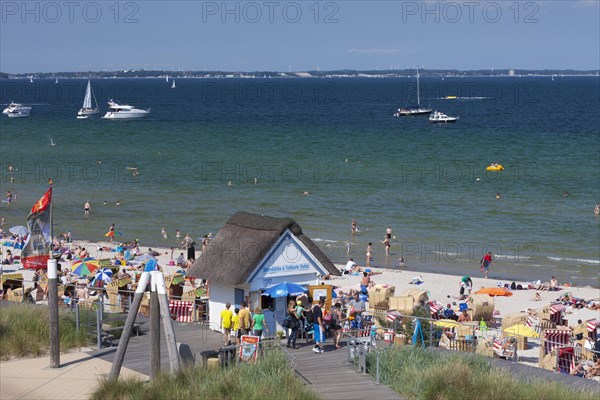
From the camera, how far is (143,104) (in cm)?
16800

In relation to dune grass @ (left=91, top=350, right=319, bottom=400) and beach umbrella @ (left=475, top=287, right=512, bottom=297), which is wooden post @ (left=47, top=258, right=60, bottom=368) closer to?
dune grass @ (left=91, top=350, right=319, bottom=400)

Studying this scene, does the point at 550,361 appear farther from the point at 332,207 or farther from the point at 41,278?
the point at 332,207

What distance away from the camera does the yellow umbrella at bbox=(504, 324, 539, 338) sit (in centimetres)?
2291

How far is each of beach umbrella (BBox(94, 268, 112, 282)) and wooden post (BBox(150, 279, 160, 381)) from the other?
13.6 meters

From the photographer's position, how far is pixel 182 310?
2433 cm

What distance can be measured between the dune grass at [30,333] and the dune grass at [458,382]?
22.5 feet

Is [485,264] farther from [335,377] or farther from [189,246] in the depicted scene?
[335,377]

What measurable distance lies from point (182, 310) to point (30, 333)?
5.57 meters

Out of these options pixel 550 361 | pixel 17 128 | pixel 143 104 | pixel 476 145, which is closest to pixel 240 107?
pixel 143 104

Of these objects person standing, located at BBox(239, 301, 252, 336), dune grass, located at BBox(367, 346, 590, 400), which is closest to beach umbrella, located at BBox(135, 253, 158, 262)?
person standing, located at BBox(239, 301, 252, 336)

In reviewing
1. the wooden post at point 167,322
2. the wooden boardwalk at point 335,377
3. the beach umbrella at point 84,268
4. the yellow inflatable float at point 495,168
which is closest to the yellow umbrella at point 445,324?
the wooden boardwalk at point 335,377

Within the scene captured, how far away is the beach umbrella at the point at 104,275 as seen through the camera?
3000 centimetres

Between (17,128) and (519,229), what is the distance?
7834 centimetres

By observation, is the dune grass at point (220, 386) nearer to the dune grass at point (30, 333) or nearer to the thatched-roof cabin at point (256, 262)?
the dune grass at point (30, 333)
